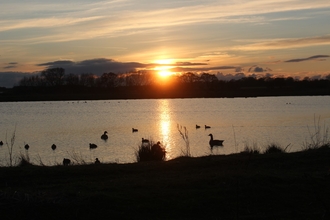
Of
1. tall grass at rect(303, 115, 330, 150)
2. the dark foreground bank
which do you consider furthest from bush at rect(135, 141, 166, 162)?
tall grass at rect(303, 115, 330, 150)

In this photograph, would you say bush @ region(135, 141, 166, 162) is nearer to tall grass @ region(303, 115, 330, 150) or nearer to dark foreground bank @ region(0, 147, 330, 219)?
dark foreground bank @ region(0, 147, 330, 219)

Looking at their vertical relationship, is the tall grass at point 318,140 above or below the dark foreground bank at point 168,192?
below

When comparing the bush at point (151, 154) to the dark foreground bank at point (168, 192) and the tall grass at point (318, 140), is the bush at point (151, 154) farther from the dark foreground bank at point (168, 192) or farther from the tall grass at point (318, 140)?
the tall grass at point (318, 140)

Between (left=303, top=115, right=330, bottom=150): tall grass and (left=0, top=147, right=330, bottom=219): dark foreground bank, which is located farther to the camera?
(left=303, top=115, right=330, bottom=150): tall grass

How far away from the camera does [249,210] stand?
23.1 feet

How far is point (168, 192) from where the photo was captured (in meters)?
7.77

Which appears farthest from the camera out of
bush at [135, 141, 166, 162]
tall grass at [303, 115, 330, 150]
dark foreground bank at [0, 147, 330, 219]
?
tall grass at [303, 115, 330, 150]

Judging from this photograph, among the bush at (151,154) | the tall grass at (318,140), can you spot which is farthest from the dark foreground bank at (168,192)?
the tall grass at (318,140)

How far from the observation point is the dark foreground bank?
671cm

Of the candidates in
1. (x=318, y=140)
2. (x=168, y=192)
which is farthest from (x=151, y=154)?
(x=168, y=192)

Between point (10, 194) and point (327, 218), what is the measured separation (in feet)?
16.1

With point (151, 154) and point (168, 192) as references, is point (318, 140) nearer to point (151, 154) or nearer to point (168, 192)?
point (151, 154)

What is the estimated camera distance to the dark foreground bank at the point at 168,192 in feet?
22.0

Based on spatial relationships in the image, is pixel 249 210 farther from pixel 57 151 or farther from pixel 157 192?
pixel 57 151
